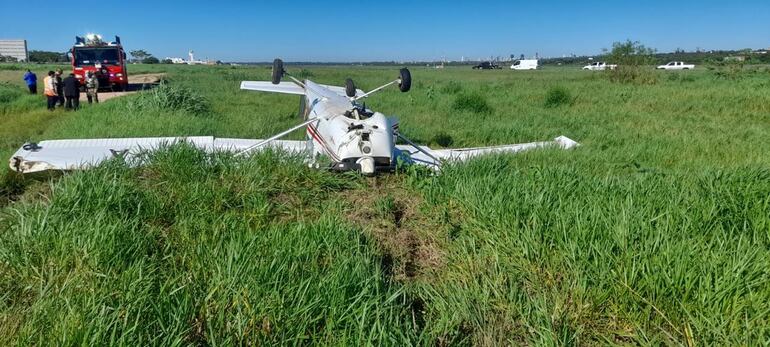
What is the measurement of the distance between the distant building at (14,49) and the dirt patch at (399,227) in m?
127

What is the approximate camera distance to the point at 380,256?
3.14m

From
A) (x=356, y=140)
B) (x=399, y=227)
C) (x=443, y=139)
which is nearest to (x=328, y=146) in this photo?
(x=356, y=140)

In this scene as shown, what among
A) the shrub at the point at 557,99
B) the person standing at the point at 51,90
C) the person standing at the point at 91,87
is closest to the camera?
the person standing at the point at 51,90

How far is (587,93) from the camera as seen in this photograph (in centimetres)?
1781

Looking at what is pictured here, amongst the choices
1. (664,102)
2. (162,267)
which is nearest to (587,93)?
(664,102)

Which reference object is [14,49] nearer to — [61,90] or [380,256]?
[61,90]

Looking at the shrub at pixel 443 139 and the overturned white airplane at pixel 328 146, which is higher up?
the overturned white airplane at pixel 328 146

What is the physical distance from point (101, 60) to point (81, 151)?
17.3 m

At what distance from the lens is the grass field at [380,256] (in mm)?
2088

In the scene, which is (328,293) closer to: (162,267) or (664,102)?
(162,267)

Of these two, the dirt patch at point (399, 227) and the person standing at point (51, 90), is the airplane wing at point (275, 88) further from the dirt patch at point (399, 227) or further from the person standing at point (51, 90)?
the person standing at point (51, 90)

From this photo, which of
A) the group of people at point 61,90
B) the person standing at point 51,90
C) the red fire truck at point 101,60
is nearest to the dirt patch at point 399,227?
the group of people at point 61,90

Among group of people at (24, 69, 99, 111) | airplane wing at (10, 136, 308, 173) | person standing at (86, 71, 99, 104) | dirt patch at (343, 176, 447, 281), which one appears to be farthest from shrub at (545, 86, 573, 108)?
person standing at (86, 71, 99, 104)

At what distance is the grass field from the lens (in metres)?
2.09
